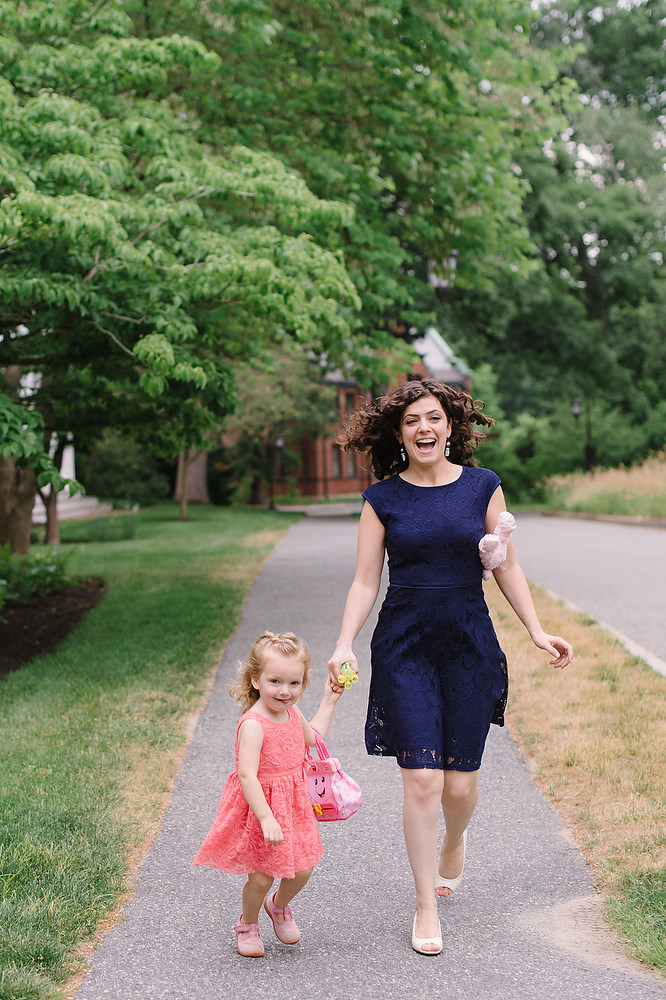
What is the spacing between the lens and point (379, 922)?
11.0ft

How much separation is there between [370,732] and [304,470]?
4118 centimetres

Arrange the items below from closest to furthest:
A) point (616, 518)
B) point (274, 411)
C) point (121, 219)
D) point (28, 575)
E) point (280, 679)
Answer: point (280, 679) < point (121, 219) < point (28, 575) < point (616, 518) < point (274, 411)

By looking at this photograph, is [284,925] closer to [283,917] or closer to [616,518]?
[283,917]

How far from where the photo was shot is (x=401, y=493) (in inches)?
136

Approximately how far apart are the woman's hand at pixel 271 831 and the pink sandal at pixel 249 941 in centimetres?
42

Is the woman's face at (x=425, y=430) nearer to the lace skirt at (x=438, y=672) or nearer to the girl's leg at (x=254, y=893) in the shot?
the lace skirt at (x=438, y=672)

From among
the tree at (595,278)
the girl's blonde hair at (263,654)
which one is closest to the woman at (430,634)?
the girl's blonde hair at (263,654)

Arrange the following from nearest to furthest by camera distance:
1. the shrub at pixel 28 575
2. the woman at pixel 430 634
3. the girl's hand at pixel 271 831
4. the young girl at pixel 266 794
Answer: the girl's hand at pixel 271 831 < the young girl at pixel 266 794 < the woman at pixel 430 634 < the shrub at pixel 28 575

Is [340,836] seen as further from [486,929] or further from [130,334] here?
[130,334]

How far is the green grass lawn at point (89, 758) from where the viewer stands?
3.13 metres

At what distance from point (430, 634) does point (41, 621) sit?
23.8 feet

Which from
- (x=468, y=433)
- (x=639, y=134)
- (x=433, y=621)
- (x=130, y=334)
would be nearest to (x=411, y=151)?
(x=130, y=334)

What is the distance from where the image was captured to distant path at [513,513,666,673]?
900 cm

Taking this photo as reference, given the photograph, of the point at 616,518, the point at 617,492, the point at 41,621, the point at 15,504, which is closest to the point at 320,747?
the point at 41,621
